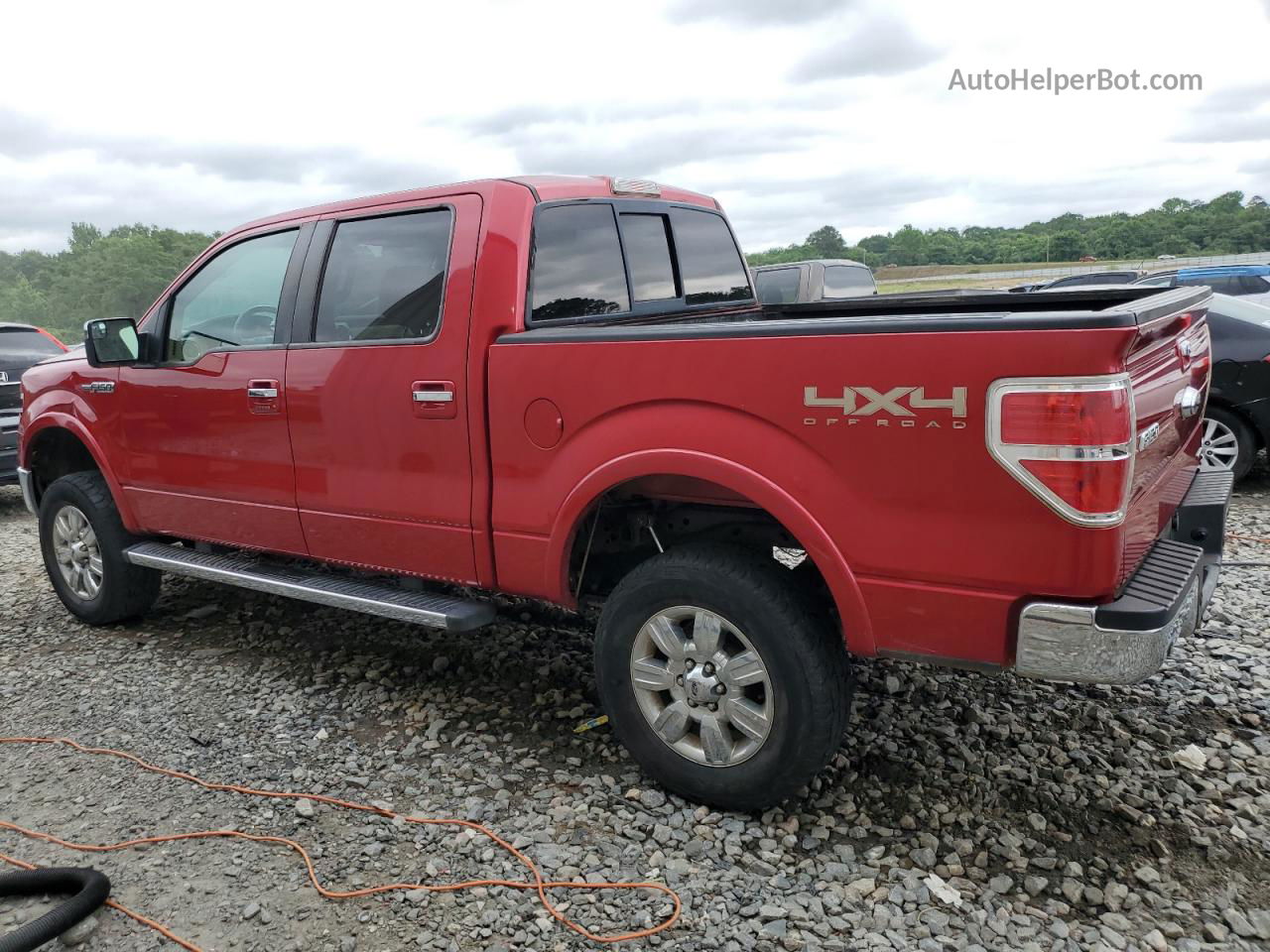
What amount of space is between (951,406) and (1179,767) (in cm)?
179

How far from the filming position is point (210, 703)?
4160 mm

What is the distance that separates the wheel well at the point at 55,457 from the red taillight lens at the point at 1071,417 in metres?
4.95

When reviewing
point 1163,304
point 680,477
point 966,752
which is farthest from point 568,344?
point 966,752

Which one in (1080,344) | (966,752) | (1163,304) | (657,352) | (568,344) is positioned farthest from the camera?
(966,752)

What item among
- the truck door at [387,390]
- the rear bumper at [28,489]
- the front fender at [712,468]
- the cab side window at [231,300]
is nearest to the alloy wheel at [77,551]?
the rear bumper at [28,489]

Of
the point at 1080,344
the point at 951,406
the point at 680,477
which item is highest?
the point at 1080,344

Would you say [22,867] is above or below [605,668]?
below

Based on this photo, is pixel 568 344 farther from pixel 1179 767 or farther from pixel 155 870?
pixel 1179 767

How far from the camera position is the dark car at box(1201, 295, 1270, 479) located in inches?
264

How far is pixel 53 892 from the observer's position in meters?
2.85

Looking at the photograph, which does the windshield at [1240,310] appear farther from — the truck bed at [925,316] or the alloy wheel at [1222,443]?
the truck bed at [925,316]

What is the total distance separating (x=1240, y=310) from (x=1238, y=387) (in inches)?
23.3

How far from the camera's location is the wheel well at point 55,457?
537 centimetres

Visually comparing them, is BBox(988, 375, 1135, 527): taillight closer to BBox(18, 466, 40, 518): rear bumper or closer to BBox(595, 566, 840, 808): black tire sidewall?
BBox(595, 566, 840, 808): black tire sidewall
